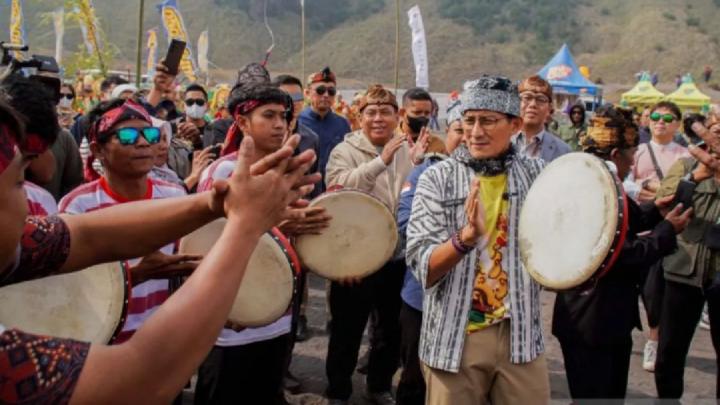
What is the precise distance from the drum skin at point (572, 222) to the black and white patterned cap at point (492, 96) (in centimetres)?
33

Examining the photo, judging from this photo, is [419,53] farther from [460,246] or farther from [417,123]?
[460,246]

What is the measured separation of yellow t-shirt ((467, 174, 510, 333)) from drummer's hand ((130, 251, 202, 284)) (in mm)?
1210

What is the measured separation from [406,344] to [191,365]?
2.94 meters

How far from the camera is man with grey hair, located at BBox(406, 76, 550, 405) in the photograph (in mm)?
3113

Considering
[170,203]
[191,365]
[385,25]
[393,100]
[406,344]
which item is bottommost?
[406,344]

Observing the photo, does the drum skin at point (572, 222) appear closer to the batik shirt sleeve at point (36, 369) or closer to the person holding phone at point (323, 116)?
the batik shirt sleeve at point (36, 369)

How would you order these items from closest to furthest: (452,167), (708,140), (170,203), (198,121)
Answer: (170,203) → (452,167) → (708,140) → (198,121)

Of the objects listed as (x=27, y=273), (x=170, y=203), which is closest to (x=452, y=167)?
(x=170, y=203)

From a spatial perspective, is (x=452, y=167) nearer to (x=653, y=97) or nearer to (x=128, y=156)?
(x=128, y=156)

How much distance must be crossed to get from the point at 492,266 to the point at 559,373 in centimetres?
306

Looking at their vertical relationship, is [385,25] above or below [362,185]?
above

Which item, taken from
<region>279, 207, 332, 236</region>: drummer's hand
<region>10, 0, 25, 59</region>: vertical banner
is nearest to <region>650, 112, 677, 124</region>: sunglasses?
<region>279, 207, 332, 236</region>: drummer's hand

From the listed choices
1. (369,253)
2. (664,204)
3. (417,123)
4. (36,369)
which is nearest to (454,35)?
(417,123)

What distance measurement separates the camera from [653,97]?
2761cm
